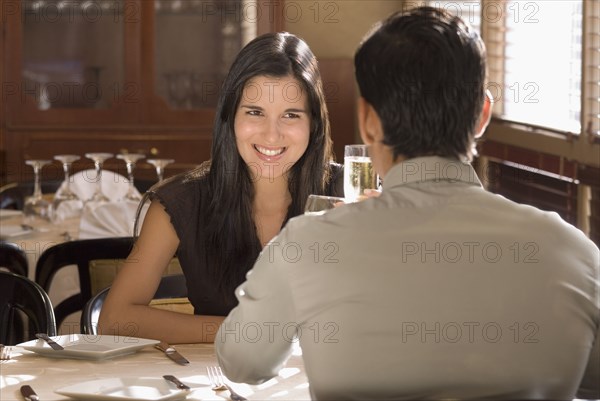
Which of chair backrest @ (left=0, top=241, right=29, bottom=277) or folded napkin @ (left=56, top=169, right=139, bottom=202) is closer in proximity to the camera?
chair backrest @ (left=0, top=241, right=29, bottom=277)

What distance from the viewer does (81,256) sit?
3.04 meters

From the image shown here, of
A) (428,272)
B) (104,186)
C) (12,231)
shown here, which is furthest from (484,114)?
(104,186)

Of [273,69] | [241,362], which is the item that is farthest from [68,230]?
[241,362]

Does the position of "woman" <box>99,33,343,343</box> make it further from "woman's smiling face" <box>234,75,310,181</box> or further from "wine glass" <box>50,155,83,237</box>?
"wine glass" <box>50,155,83,237</box>

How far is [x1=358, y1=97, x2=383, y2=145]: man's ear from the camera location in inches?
54.7

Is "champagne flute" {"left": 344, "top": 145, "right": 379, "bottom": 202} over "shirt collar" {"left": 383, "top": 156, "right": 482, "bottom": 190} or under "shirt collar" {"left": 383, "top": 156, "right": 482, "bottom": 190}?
under

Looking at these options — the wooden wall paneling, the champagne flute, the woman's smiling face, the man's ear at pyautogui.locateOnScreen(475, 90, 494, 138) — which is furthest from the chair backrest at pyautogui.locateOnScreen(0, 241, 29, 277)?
the wooden wall paneling

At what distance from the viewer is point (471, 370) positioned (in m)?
1.32

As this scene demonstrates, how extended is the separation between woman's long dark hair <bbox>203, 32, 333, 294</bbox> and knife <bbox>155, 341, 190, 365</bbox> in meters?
0.48

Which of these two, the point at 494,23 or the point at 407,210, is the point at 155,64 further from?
the point at 407,210

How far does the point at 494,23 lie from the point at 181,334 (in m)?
3.20

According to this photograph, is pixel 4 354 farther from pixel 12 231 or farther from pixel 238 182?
pixel 12 231

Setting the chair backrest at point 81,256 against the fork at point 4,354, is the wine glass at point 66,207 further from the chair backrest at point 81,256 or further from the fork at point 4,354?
the fork at point 4,354

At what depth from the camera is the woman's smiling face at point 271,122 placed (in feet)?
8.00
